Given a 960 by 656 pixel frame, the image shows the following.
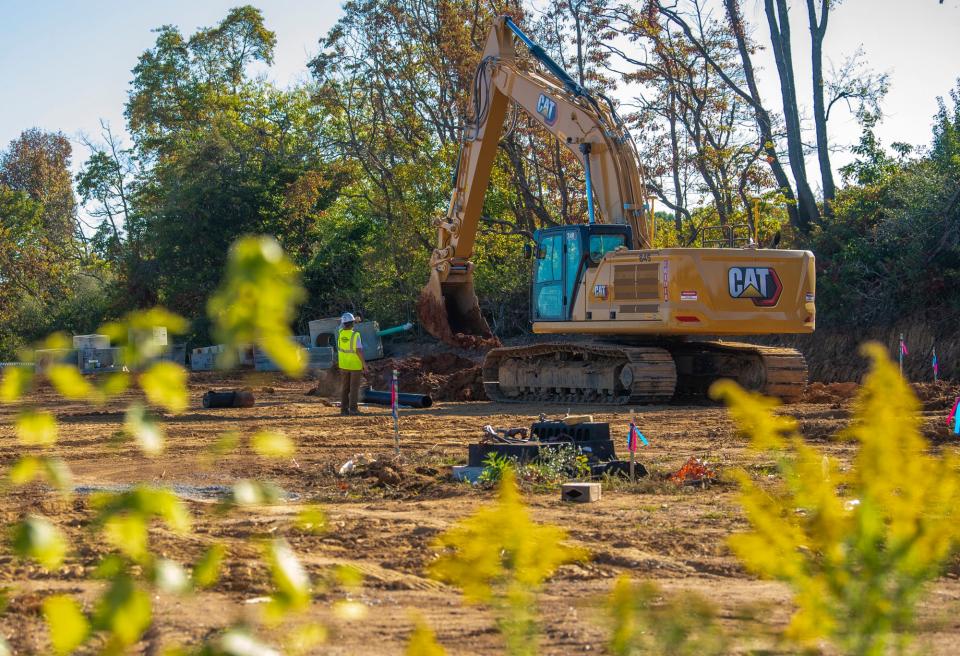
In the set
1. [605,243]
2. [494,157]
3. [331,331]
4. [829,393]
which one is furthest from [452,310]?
[331,331]

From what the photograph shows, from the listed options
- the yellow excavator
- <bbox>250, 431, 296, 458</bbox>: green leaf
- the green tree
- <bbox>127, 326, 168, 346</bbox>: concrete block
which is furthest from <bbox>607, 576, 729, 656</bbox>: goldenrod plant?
the green tree

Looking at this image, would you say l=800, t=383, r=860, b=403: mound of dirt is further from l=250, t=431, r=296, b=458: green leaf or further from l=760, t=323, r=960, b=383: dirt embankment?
l=250, t=431, r=296, b=458: green leaf

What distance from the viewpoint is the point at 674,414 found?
1709 cm

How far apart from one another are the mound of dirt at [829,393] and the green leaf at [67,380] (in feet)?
60.3

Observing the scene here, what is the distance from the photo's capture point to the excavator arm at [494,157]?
63.9ft

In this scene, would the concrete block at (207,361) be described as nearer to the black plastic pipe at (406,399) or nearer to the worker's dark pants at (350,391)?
the worker's dark pants at (350,391)

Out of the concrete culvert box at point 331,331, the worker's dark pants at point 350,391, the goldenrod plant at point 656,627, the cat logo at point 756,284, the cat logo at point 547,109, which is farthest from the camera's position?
the concrete culvert box at point 331,331

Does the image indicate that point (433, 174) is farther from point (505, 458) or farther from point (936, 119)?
point (505, 458)

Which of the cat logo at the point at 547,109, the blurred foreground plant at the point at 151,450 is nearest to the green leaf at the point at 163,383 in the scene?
the blurred foreground plant at the point at 151,450

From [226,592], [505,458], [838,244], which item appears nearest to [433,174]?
[838,244]

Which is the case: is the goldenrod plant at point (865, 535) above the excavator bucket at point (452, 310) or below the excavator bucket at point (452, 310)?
below

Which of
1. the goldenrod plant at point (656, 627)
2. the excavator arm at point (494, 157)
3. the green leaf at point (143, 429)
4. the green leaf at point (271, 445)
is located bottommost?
the goldenrod plant at point (656, 627)

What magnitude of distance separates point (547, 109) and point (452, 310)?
Answer: 17.5 ft

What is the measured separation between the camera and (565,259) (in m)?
19.5
